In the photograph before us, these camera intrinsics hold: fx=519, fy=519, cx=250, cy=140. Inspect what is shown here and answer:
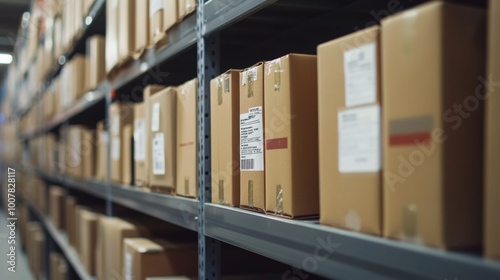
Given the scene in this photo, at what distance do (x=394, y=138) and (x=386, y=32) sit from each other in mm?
141

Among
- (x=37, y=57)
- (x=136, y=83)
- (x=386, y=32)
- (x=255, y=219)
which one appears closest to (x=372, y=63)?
(x=386, y=32)

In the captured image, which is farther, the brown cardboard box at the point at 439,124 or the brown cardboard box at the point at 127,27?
the brown cardboard box at the point at 127,27

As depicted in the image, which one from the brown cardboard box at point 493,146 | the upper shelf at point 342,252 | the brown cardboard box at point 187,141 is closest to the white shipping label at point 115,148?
the brown cardboard box at point 187,141

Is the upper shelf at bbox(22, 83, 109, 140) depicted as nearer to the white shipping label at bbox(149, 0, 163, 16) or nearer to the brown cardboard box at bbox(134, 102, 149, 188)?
the brown cardboard box at bbox(134, 102, 149, 188)

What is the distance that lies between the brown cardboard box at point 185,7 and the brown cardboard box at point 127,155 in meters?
0.76

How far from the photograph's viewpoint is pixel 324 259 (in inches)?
31.3

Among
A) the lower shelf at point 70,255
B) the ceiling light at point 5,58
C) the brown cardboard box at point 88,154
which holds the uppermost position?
the ceiling light at point 5,58

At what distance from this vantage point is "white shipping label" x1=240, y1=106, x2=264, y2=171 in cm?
104

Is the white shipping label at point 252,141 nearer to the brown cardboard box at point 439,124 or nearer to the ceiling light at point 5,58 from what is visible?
the brown cardboard box at point 439,124

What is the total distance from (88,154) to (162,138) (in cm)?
145

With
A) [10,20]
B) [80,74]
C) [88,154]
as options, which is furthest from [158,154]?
[10,20]

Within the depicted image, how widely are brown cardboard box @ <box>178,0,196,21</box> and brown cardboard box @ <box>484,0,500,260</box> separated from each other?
0.89 metres

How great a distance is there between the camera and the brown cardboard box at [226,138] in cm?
116

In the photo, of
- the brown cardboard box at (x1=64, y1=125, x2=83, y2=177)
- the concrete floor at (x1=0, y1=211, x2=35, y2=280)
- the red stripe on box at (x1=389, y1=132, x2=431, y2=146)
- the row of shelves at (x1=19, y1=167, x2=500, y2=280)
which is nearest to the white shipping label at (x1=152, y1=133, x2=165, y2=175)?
the row of shelves at (x1=19, y1=167, x2=500, y2=280)
